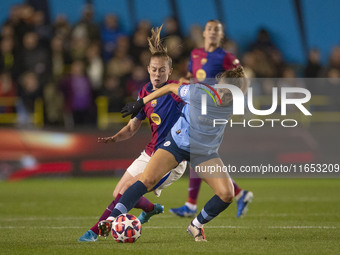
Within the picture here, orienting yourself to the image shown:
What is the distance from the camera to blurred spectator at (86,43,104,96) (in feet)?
57.0

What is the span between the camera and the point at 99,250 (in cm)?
733

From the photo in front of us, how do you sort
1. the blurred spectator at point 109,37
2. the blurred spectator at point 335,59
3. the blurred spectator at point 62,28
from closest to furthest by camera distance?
the blurred spectator at point 62,28 < the blurred spectator at point 109,37 < the blurred spectator at point 335,59

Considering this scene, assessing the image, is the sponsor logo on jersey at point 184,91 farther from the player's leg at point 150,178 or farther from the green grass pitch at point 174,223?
the green grass pitch at point 174,223

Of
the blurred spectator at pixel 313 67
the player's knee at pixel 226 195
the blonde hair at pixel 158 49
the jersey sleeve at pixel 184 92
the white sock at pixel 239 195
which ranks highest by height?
the blonde hair at pixel 158 49

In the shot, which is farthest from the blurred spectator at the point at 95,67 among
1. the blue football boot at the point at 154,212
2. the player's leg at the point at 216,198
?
the player's leg at the point at 216,198

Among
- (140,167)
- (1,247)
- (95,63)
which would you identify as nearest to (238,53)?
(95,63)

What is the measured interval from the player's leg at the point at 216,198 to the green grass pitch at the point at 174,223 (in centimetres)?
15

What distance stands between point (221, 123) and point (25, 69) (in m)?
10.2

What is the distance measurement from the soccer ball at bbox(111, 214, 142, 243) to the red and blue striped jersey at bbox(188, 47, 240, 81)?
4156mm

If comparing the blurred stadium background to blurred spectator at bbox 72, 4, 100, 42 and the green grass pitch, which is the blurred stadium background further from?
the green grass pitch

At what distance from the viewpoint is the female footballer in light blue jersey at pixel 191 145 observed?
777cm

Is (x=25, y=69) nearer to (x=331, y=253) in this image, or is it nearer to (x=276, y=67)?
(x=276, y=67)

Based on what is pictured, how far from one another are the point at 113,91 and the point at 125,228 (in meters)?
10.1

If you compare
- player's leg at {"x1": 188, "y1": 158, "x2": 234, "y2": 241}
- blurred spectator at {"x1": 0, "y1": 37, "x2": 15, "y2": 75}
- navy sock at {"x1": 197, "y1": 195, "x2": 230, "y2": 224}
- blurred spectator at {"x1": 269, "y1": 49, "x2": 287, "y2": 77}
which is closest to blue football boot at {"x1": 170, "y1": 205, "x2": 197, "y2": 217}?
player's leg at {"x1": 188, "y1": 158, "x2": 234, "y2": 241}
